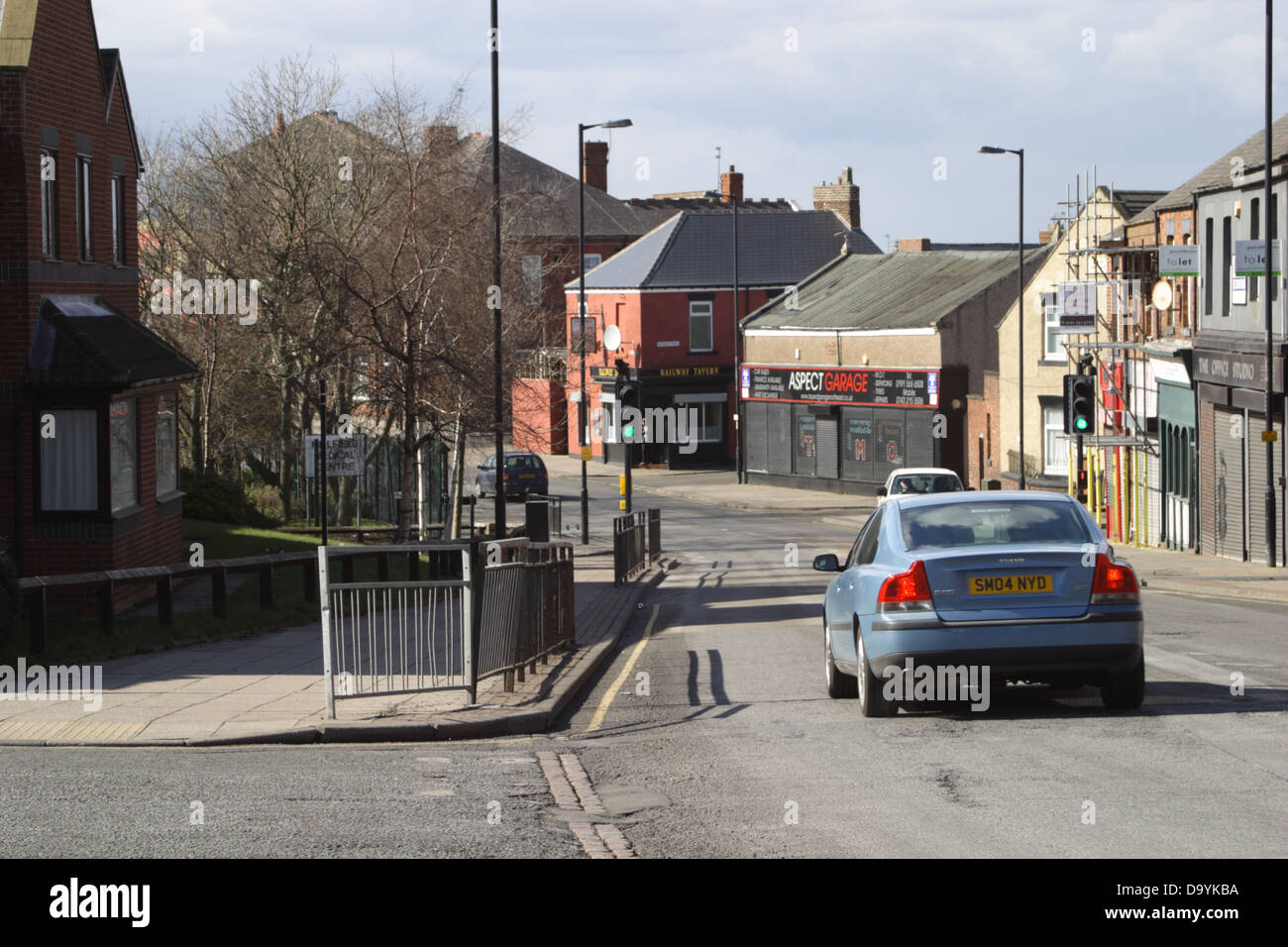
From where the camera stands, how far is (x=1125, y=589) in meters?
9.97

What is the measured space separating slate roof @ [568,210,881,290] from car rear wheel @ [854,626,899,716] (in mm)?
54696

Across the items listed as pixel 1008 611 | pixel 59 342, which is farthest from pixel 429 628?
pixel 59 342

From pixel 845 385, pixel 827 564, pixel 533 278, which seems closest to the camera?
pixel 827 564

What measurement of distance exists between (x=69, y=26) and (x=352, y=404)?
15.1 m

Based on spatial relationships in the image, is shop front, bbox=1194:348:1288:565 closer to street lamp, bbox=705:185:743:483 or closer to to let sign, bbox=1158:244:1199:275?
to let sign, bbox=1158:244:1199:275

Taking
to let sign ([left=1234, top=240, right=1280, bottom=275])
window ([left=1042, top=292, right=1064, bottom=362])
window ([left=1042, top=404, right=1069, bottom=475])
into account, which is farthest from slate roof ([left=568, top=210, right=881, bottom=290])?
to let sign ([left=1234, top=240, right=1280, bottom=275])

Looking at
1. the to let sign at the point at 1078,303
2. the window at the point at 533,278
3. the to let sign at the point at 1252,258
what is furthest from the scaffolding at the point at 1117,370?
the window at the point at 533,278

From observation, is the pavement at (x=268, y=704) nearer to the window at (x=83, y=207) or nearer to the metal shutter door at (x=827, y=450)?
the window at (x=83, y=207)

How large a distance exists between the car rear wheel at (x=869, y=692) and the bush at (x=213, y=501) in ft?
63.6

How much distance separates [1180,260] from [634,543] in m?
13.5

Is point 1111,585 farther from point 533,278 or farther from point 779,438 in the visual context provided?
point 779,438

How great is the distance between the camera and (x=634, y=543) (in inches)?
1137
